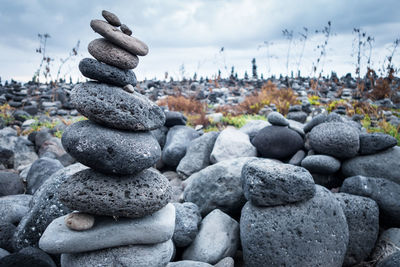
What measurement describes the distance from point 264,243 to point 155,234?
144cm

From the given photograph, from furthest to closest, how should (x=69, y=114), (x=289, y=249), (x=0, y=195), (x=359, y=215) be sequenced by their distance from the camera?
1. (x=69, y=114)
2. (x=0, y=195)
3. (x=359, y=215)
4. (x=289, y=249)

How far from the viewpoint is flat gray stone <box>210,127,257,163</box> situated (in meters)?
6.63

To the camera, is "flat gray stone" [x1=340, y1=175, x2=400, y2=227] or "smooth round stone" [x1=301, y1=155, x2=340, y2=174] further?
"smooth round stone" [x1=301, y1=155, x2=340, y2=174]

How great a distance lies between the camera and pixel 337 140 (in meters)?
5.38

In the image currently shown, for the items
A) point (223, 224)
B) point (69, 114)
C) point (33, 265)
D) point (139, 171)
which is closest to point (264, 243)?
point (223, 224)

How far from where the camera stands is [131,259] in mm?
3113

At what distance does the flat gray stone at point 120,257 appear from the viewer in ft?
10.1

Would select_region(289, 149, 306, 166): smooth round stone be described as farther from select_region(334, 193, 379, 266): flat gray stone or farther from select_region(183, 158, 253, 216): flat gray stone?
select_region(334, 193, 379, 266): flat gray stone

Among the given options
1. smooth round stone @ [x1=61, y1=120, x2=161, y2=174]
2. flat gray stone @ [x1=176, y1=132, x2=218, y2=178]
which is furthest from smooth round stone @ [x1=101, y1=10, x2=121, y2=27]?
flat gray stone @ [x1=176, y1=132, x2=218, y2=178]

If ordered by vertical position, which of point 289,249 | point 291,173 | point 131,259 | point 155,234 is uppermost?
point 291,173

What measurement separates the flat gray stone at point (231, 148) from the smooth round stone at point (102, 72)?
150 inches

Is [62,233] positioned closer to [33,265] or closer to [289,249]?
[33,265]

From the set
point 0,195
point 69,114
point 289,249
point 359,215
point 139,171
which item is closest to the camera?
point 139,171

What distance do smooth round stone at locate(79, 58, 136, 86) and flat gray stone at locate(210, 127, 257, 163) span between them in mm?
3801
